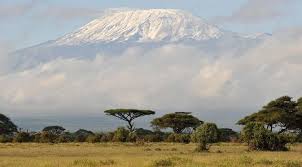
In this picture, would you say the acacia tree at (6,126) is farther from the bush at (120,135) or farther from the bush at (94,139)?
the bush at (120,135)

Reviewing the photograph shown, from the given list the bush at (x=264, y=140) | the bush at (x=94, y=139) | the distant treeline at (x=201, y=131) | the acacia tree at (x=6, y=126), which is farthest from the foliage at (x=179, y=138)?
the acacia tree at (x=6, y=126)

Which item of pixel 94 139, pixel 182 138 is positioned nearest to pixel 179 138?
pixel 182 138

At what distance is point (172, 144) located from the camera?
61.1 metres

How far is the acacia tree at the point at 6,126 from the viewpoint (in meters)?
97.4

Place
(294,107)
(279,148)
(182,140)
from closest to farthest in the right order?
(279,148), (182,140), (294,107)

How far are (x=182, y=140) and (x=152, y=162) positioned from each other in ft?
136

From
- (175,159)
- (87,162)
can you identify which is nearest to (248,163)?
(175,159)

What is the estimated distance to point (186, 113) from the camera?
9494cm

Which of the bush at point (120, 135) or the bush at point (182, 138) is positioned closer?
the bush at point (182, 138)

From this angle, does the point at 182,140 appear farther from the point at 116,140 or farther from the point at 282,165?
the point at 282,165

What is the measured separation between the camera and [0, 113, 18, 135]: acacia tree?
319ft

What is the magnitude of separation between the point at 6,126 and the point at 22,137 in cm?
2659

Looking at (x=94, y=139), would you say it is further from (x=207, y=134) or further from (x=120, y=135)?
(x=207, y=134)

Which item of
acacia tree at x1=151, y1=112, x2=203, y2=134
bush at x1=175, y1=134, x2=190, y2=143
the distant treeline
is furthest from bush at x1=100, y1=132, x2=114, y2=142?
acacia tree at x1=151, y1=112, x2=203, y2=134
